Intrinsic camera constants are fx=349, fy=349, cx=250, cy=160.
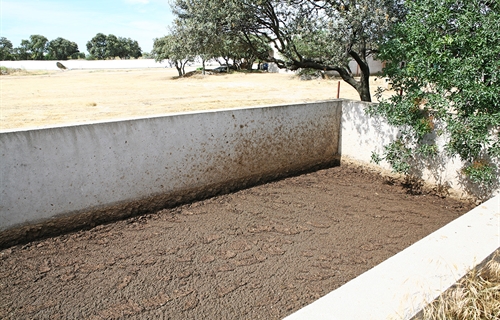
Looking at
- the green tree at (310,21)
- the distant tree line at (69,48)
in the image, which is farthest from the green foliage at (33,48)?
the green tree at (310,21)

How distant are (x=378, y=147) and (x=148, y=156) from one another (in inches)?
144

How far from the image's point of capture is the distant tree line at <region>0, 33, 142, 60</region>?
93.9 m

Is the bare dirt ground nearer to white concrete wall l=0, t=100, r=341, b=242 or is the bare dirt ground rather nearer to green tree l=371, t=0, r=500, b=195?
white concrete wall l=0, t=100, r=341, b=242

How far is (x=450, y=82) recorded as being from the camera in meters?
4.41

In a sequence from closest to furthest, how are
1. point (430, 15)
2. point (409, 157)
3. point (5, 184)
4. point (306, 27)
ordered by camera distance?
1. point (5, 184)
2. point (430, 15)
3. point (409, 157)
4. point (306, 27)

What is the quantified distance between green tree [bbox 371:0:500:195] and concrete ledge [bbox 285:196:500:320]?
2.17m

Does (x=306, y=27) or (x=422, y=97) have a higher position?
(x=306, y=27)

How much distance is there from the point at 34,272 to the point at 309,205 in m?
3.27

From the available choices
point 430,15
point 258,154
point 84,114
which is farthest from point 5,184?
point 84,114

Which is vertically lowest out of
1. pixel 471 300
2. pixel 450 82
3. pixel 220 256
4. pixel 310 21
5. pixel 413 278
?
pixel 220 256

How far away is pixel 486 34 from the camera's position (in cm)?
417

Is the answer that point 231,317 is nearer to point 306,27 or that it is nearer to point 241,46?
point 306,27

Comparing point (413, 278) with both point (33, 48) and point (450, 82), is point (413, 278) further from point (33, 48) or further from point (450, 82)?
point (33, 48)

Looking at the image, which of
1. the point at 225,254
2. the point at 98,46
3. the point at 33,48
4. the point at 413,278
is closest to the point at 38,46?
the point at 33,48
